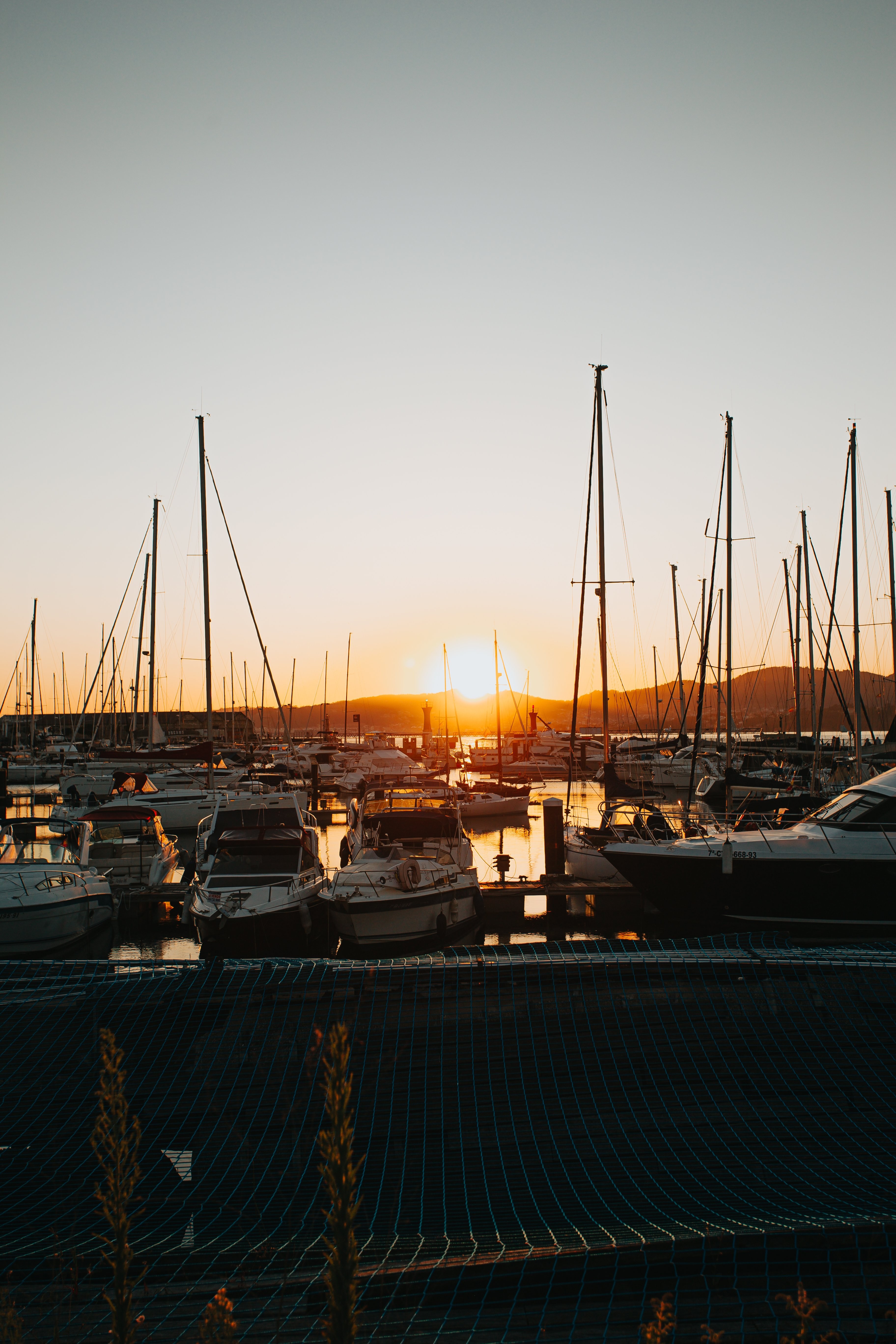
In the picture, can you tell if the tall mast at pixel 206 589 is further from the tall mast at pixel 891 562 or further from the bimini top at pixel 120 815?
the tall mast at pixel 891 562

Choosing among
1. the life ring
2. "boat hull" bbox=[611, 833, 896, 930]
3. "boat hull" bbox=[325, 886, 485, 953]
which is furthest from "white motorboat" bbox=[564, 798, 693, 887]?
the life ring

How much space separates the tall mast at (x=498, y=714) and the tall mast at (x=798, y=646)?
598 inches

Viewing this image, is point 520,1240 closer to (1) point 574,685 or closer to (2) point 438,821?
(2) point 438,821

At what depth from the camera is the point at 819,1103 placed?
7.18 metres

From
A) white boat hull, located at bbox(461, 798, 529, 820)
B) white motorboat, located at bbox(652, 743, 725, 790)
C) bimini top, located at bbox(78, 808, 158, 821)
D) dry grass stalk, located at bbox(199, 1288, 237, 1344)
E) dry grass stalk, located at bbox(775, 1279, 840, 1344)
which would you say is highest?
dry grass stalk, located at bbox(199, 1288, 237, 1344)

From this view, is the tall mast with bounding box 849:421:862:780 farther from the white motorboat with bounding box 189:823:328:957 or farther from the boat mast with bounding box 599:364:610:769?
the white motorboat with bounding box 189:823:328:957

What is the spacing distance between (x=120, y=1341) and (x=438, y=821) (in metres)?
14.5

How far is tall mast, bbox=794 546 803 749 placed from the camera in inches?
1690

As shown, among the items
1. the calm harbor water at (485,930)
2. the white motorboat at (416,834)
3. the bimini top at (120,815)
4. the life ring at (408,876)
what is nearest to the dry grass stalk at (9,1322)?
the calm harbor water at (485,930)

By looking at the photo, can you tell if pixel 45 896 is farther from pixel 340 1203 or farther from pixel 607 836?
pixel 340 1203

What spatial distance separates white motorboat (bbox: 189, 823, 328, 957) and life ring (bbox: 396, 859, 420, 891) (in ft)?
5.57

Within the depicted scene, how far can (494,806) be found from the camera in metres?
40.0

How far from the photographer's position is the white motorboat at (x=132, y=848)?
63.8 ft

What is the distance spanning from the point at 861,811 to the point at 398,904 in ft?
25.2
